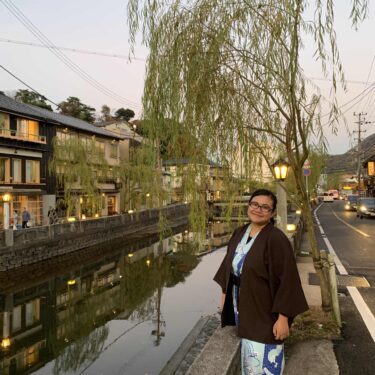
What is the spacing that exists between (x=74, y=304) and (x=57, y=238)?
29.1 ft

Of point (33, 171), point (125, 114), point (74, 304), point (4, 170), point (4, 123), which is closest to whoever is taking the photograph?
point (74, 304)

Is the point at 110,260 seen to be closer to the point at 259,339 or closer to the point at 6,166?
the point at 6,166

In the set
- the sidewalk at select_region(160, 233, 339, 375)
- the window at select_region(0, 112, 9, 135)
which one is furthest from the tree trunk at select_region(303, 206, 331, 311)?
the window at select_region(0, 112, 9, 135)

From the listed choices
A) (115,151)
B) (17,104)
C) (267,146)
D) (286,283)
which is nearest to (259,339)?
(286,283)

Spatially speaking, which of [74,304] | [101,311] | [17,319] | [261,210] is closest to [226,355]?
[261,210]

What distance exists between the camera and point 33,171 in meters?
30.5

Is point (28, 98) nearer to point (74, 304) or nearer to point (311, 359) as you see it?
point (74, 304)

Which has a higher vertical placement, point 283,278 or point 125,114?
point 125,114

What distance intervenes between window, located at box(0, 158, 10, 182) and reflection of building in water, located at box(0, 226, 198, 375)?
27.8 ft

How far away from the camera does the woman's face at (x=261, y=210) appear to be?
320cm

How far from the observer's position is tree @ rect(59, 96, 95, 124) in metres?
61.1

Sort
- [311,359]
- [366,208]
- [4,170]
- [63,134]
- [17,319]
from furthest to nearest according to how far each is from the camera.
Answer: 1. [366,208]
2. [63,134]
3. [4,170]
4. [17,319]
5. [311,359]

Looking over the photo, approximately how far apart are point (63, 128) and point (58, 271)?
17173 mm

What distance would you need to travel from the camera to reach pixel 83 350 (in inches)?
418
